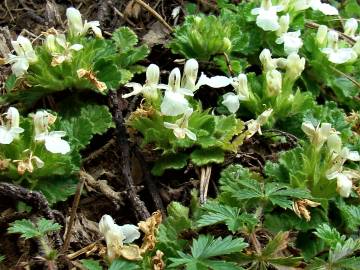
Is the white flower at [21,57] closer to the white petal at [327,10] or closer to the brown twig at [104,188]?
the brown twig at [104,188]

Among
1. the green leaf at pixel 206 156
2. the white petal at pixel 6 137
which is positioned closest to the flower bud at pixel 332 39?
the green leaf at pixel 206 156

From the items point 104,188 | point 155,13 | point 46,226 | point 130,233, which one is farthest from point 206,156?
point 155,13

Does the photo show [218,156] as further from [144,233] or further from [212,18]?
[212,18]

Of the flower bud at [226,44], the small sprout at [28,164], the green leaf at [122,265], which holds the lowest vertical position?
the green leaf at [122,265]

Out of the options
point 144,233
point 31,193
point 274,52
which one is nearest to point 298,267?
point 144,233

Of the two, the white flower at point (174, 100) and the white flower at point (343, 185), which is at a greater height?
the white flower at point (174, 100)

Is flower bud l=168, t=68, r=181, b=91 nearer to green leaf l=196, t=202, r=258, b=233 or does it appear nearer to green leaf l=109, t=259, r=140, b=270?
green leaf l=196, t=202, r=258, b=233
